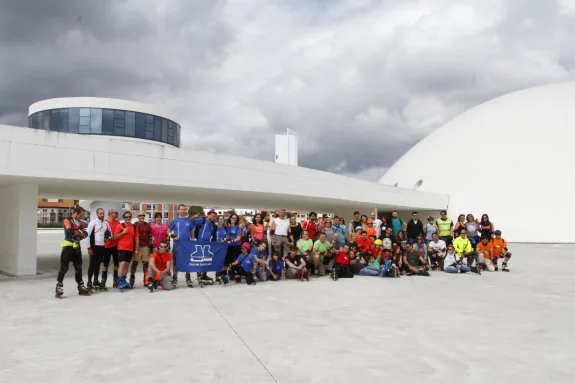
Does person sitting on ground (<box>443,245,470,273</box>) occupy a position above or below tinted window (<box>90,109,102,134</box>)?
below

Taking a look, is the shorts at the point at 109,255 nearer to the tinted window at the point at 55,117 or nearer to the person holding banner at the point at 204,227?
the person holding banner at the point at 204,227

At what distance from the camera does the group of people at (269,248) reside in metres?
9.01

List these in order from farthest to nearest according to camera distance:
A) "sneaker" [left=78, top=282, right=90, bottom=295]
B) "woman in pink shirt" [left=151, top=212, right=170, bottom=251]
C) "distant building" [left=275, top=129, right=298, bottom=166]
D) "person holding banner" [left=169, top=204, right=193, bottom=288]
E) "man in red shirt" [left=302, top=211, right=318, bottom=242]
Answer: "distant building" [left=275, top=129, right=298, bottom=166], "man in red shirt" [left=302, top=211, right=318, bottom=242], "person holding banner" [left=169, top=204, right=193, bottom=288], "woman in pink shirt" [left=151, top=212, right=170, bottom=251], "sneaker" [left=78, top=282, right=90, bottom=295]

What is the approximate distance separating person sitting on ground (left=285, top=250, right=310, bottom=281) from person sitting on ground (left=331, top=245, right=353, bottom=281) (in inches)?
29.2

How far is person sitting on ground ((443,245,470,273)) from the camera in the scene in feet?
40.7

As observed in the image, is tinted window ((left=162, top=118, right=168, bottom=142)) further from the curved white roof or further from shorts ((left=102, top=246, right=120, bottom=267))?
shorts ((left=102, top=246, right=120, bottom=267))

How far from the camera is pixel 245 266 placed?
1011cm

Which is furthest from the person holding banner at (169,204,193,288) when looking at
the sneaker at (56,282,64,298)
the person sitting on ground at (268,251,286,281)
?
the sneaker at (56,282,64,298)

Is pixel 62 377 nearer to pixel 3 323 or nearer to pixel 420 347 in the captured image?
pixel 3 323

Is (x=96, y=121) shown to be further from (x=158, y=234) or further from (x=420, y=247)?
(x=420, y=247)

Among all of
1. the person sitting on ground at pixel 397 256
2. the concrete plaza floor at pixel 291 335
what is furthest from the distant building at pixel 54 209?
the person sitting on ground at pixel 397 256

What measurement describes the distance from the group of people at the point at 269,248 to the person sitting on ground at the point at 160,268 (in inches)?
0.8

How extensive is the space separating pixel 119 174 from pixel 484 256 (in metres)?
10.7

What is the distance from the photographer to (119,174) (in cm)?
1212
